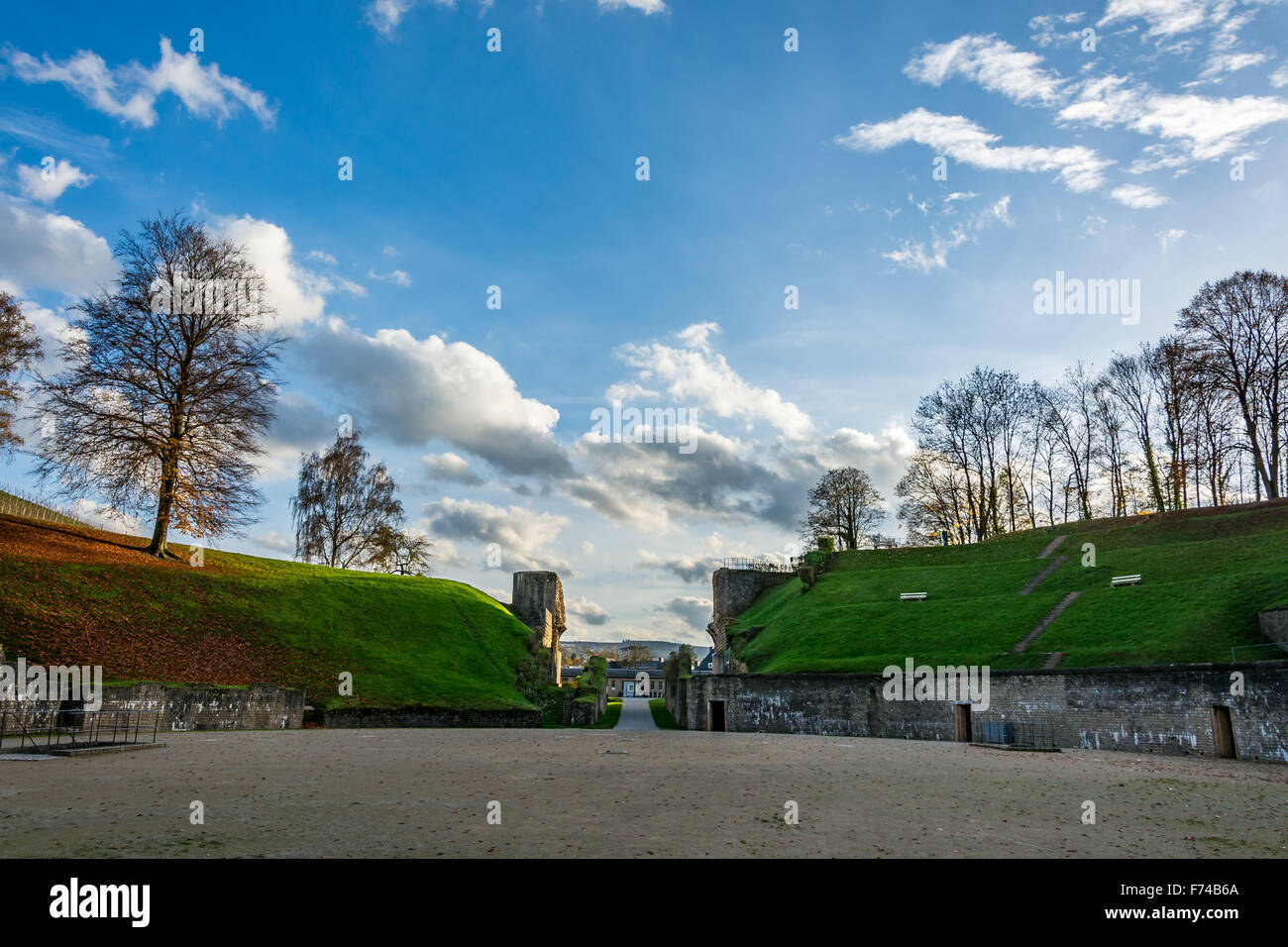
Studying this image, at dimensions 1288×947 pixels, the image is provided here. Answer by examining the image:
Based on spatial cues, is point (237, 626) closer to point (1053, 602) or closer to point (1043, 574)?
point (1053, 602)

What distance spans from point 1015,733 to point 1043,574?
15734mm

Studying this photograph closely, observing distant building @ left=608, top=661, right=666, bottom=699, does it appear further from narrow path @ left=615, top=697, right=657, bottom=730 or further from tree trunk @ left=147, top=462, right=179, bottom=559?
tree trunk @ left=147, top=462, right=179, bottom=559

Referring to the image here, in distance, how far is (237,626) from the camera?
30.4m

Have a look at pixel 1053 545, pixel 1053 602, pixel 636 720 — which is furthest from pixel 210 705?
pixel 1053 545

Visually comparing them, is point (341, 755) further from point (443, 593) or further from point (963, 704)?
point (443, 593)

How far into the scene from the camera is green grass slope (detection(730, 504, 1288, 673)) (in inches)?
1013

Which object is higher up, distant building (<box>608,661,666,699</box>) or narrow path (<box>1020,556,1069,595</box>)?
narrow path (<box>1020,556,1069,595</box>)

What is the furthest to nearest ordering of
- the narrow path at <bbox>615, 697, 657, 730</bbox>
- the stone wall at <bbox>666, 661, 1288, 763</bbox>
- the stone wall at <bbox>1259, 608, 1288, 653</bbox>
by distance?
the narrow path at <bbox>615, 697, 657, 730</bbox> < the stone wall at <bbox>1259, 608, 1288, 653</bbox> < the stone wall at <bbox>666, 661, 1288, 763</bbox>

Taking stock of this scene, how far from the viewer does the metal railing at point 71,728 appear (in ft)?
57.9

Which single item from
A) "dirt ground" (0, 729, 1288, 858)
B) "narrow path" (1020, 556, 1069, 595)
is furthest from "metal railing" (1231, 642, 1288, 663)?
"narrow path" (1020, 556, 1069, 595)

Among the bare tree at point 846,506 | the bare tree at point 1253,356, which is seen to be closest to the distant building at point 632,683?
the bare tree at point 846,506

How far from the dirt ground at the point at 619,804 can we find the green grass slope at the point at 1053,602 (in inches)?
337

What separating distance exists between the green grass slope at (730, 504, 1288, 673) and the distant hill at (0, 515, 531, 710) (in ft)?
49.1

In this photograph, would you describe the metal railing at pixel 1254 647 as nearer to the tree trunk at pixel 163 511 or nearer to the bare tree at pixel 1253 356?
the bare tree at pixel 1253 356
